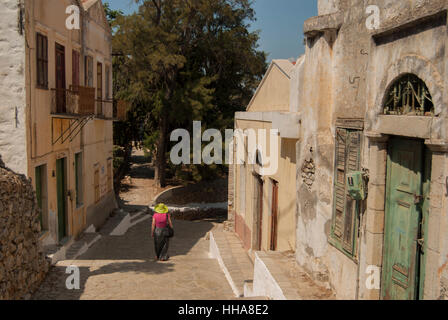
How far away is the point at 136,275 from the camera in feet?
28.1

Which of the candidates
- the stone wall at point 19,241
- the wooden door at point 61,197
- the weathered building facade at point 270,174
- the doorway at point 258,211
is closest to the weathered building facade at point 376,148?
the weathered building facade at point 270,174

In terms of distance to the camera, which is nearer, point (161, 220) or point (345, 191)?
point (345, 191)

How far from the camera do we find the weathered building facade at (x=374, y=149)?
4008mm

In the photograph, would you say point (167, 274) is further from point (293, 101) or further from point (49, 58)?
point (49, 58)

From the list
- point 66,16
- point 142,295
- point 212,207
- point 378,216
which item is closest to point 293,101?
point 378,216

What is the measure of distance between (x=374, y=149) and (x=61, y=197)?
849cm

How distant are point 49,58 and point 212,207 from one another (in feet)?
49.7

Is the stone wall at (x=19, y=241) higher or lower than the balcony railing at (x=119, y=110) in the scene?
lower

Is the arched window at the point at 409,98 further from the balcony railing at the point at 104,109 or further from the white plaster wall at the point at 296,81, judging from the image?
the balcony railing at the point at 104,109

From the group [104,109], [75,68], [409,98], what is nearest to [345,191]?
[409,98]

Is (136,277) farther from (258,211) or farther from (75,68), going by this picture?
(75,68)

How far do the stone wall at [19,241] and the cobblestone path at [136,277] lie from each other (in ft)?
1.17

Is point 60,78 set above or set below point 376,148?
above

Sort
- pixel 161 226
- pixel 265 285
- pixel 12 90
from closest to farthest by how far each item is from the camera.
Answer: pixel 265 285, pixel 12 90, pixel 161 226
